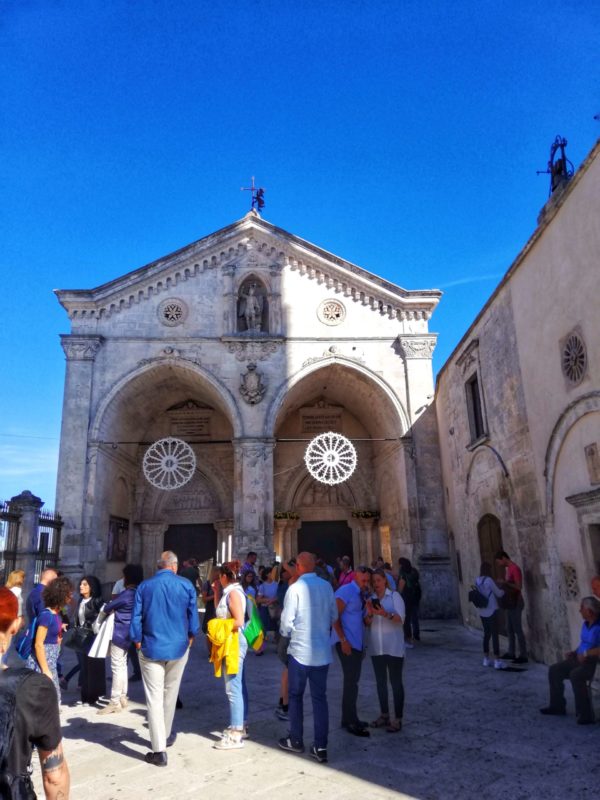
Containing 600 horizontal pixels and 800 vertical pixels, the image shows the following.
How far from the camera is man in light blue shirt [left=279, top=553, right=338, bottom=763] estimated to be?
4672 mm

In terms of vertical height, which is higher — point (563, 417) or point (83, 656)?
point (563, 417)

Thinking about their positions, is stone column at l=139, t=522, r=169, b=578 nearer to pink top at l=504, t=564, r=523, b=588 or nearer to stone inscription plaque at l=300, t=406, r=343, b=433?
stone inscription plaque at l=300, t=406, r=343, b=433

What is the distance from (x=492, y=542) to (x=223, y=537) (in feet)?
34.0

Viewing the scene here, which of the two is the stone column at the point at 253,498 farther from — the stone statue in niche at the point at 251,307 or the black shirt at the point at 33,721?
the black shirt at the point at 33,721

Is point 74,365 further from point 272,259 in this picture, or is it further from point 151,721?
point 151,721

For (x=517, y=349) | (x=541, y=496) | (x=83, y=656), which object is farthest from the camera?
(x=517, y=349)

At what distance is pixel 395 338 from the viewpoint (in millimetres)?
17219

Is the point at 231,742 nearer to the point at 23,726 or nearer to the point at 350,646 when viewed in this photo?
the point at 350,646

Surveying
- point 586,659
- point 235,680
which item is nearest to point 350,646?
point 235,680

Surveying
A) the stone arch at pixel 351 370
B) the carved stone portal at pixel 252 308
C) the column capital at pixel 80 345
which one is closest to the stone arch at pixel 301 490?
the stone arch at pixel 351 370

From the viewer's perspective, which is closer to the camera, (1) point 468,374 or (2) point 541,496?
(2) point 541,496

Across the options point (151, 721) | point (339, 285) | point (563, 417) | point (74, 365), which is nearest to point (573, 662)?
point (563, 417)

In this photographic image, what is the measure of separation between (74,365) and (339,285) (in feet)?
26.7

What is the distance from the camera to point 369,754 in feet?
15.7
